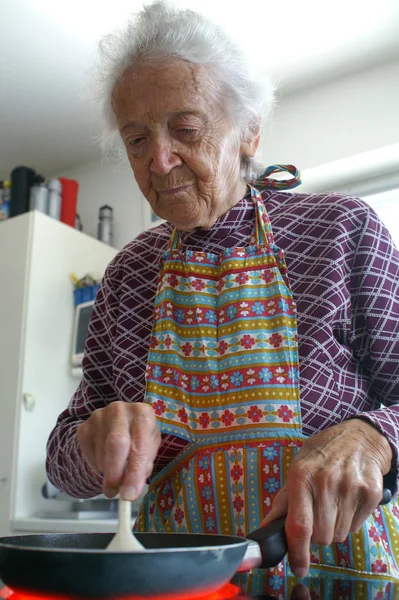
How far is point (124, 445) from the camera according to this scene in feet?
1.92

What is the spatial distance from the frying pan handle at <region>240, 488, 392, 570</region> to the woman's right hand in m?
0.12

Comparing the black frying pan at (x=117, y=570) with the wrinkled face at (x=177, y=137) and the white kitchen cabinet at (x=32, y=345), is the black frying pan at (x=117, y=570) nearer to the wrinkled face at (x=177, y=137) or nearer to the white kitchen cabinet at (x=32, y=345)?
the wrinkled face at (x=177, y=137)

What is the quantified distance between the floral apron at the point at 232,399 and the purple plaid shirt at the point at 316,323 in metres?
0.02

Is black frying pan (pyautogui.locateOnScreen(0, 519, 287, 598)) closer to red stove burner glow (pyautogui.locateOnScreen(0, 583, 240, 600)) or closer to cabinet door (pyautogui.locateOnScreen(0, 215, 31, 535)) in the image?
red stove burner glow (pyautogui.locateOnScreen(0, 583, 240, 600))

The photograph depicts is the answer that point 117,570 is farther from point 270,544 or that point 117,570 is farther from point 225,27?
point 225,27

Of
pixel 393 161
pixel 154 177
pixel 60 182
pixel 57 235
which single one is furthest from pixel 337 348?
pixel 60 182

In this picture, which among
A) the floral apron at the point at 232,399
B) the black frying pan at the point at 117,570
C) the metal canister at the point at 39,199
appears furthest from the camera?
the metal canister at the point at 39,199

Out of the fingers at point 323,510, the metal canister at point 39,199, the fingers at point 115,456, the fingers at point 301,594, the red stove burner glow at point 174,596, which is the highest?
the metal canister at point 39,199

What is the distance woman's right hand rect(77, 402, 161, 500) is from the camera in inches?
22.8

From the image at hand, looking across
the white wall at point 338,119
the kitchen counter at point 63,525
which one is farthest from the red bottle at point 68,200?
the kitchen counter at point 63,525

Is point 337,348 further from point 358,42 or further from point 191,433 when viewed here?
point 358,42

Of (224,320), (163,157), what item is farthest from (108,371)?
(163,157)

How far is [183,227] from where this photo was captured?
0.88m

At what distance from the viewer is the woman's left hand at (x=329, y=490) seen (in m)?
0.57
